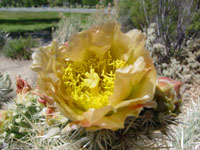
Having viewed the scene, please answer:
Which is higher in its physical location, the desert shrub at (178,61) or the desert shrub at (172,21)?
the desert shrub at (172,21)

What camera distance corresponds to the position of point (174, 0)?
4219mm

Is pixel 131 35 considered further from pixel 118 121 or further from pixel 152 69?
pixel 118 121

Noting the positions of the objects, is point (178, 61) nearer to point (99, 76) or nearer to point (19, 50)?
point (99, 76)

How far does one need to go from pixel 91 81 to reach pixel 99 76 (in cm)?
9

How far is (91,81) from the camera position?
0.80 m

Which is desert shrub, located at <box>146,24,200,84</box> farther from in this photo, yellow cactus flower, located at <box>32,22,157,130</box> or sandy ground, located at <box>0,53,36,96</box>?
yellow cactus flower, located at <box>32,22,157,130</box>

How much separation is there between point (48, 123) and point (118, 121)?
0.36m

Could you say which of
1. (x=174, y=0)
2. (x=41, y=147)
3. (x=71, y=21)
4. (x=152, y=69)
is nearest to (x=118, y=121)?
(x=152, y=69)

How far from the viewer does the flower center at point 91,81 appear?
77 cm

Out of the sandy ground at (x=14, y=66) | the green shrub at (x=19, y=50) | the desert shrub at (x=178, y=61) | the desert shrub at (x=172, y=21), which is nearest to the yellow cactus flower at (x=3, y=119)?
the desert shrub at (x=178, y=61)

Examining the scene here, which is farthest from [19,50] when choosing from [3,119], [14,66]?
[3,119]

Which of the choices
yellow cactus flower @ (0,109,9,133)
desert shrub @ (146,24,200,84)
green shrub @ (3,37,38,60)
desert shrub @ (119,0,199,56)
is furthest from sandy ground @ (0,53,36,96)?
yellow cactus flower @ (0,109,9,133)

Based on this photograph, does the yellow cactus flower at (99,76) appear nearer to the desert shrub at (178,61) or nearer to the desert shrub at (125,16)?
the desert shrub at (178,61)

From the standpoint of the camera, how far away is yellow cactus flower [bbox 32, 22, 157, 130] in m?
0.62
